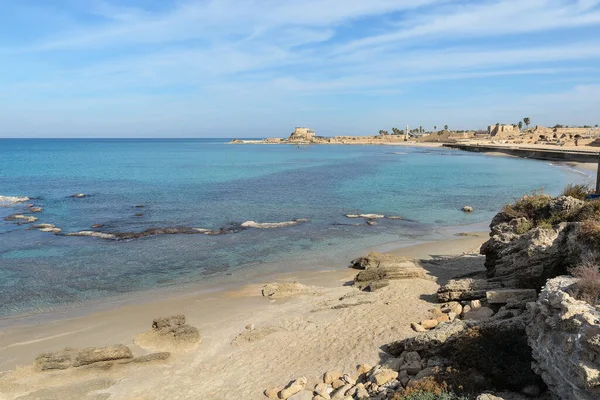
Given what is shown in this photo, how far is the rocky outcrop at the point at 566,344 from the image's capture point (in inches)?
215

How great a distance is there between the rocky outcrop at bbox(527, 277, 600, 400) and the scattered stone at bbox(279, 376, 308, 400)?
13.9 ft

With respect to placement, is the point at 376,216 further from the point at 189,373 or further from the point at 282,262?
the point at 189,373

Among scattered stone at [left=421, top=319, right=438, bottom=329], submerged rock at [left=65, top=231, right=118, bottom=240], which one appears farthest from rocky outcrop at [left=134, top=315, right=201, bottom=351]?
submerged rock at [left=65, top=231, right=118, bottom=240]

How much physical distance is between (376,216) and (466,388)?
72.5ft

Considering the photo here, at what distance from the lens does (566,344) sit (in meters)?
5.98

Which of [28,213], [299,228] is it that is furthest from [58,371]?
[28,213]

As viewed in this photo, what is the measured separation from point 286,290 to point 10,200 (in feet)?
107

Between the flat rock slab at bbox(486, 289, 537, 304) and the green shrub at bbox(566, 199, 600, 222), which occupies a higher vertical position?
the green shrub at bbox(566, 199, 600, 222)

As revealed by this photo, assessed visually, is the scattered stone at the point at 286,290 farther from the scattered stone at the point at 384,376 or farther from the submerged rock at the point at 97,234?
the submerged rock at the point at 97,234

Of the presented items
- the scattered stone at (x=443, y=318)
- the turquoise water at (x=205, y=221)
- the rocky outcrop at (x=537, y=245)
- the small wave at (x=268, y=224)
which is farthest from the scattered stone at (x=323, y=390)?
the small wave at (x=268, y=224)

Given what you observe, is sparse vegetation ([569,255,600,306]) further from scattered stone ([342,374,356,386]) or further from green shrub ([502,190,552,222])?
green shrub ([502,190,552,222])

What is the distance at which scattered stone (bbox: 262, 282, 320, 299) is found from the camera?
14486 mm

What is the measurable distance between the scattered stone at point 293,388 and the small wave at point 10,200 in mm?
34840

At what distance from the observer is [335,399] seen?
805 cm
